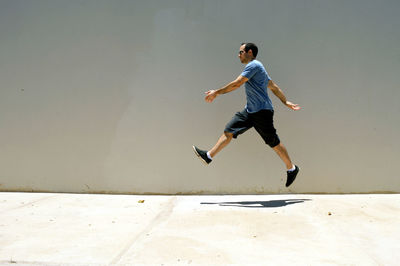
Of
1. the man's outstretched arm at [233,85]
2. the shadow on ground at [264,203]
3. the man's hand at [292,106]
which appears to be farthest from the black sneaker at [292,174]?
the man's outstretched arm at [233,85]

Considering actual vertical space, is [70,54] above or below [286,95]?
above

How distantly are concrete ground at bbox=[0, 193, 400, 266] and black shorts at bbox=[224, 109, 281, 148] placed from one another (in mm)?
604

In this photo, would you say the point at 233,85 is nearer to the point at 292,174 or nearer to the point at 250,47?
the point at 250,47

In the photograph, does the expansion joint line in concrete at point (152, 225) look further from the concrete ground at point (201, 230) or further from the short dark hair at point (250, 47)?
the short dark hair at point (250, 47)

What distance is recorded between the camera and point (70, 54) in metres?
4.05

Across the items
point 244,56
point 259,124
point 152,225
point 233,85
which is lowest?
point 152,225

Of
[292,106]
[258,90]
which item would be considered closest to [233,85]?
[258,90]

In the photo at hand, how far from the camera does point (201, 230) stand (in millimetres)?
2682

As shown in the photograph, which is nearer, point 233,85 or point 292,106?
point 233,85

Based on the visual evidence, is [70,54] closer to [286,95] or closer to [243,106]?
[243,106]

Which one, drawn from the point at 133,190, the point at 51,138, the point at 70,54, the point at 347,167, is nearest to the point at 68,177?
the point at 51,138

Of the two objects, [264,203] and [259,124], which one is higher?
[259,124]

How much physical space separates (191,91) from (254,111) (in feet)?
2.54

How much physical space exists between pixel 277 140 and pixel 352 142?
3.01 feet
